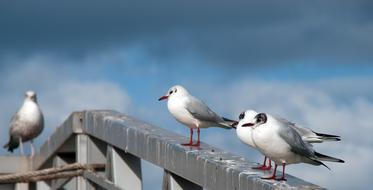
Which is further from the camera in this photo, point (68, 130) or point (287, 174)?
point (68, 130)

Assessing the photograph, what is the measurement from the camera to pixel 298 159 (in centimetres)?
558

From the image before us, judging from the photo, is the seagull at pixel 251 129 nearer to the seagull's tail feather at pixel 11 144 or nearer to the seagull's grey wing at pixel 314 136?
the seagull's grey wing at pixel 314 136

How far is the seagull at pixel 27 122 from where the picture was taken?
44.2 feet

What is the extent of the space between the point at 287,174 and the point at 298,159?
578 millimetres

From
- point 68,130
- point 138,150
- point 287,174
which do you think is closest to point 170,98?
point 68,130

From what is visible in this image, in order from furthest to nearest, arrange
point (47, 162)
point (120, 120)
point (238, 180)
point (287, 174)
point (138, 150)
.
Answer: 1. point (47, 162)
2. point (120, 120)
3. point (138, 150)
4. point (287, 174)
5. point (238, 180)

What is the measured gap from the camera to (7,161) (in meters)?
9.09

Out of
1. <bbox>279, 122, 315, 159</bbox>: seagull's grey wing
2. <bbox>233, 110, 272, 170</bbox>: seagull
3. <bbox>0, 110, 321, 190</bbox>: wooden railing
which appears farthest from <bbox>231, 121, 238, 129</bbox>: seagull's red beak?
<bbox>279, 122, 315, 159</bbox>: seagull's grey wing

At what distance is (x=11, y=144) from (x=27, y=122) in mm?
963

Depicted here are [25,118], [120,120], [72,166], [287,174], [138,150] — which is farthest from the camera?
[25,118]

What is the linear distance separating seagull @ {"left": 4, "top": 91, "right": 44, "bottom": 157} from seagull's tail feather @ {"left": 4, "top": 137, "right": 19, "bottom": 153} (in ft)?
0.08

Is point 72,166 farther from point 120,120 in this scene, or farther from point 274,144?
point 274,144

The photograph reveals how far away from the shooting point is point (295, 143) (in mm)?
5469

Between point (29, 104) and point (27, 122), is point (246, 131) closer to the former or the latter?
point (27, 122)
